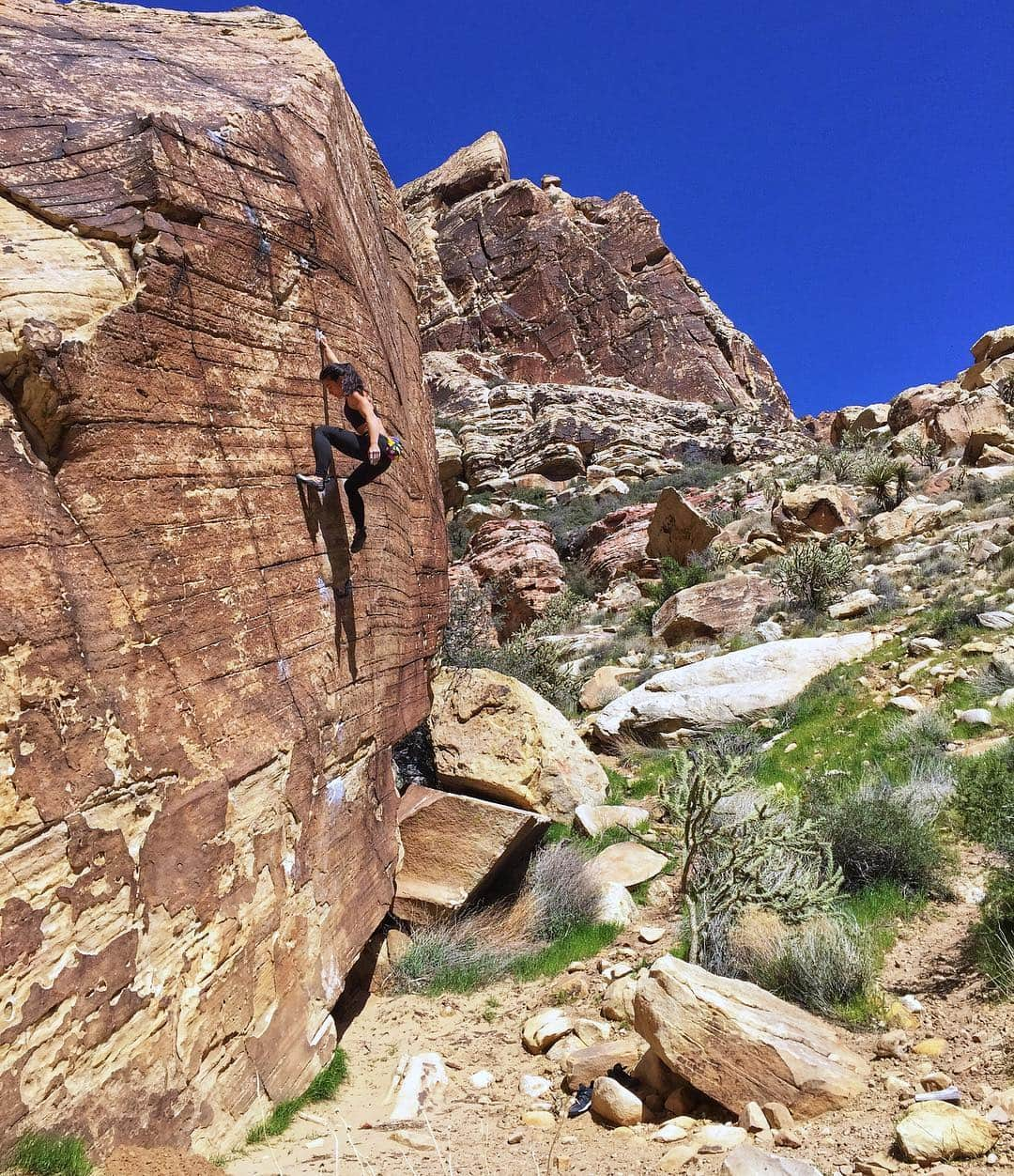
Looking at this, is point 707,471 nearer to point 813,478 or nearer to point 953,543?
point 813,478

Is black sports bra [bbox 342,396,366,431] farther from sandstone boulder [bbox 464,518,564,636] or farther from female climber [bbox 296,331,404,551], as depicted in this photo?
sandstone boulder [bbox 464,518,564,636]

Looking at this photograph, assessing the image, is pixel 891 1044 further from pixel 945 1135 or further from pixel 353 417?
pixel 353 417

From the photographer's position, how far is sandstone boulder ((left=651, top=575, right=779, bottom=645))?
45.2 ft

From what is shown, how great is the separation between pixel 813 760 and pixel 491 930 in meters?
3.94

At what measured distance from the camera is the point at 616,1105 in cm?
357

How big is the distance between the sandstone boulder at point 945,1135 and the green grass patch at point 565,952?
3062 millimetres

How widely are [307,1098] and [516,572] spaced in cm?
1800

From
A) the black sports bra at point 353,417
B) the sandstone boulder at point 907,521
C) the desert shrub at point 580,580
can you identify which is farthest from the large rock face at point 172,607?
the desert shrub at point 580,580

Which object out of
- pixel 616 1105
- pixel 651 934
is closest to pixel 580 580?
pixel 651 934

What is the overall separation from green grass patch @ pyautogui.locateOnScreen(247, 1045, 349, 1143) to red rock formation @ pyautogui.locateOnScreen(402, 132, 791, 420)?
48137 millimetres

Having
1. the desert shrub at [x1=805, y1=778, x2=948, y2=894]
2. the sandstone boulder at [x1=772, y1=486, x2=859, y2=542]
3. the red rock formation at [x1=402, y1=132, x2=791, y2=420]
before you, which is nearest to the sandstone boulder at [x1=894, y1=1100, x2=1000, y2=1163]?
the desert shrub at [x1=805, y1=778, x2=948, y2=894]

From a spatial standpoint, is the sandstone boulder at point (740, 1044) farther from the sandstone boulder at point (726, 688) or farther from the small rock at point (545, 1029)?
the sandstone boulder at point (726, 688)

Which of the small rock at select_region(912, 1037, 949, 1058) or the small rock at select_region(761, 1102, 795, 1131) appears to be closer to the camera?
the small rock at select_region(761, 1102, 795, 1131)

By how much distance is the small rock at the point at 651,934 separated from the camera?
18.4 feet
